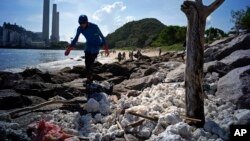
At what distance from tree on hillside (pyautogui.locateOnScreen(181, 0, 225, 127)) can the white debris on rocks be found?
31 cm

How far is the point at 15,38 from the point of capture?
151250mm

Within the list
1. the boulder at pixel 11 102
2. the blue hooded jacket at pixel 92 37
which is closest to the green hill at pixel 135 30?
the blue hooded jacket at pixel 92 37

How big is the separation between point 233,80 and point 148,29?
559 ft

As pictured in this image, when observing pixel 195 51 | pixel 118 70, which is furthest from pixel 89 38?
pixel 118 70

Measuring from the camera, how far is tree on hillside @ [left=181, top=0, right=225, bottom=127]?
237 inches

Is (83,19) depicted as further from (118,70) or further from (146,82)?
(118,70)

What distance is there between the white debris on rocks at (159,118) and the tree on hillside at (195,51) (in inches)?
12.0

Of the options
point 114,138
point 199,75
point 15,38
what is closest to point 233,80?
point 199,75

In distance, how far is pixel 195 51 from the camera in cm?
605

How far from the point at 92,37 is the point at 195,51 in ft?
12.3

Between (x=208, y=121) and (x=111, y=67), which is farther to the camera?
(x=111, y=67)

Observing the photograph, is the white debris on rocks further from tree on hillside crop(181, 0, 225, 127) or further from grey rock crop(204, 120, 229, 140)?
A: tree on hillside crop(181, 0, 225, 127)

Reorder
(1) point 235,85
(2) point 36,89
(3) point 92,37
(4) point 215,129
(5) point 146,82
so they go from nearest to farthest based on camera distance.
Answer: (4) point 215,129, (1) point 235,85, (3) point 92,37, (2) point 36,89, (5) point 146,82

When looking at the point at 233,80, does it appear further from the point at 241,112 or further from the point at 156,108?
the point at 156,108
